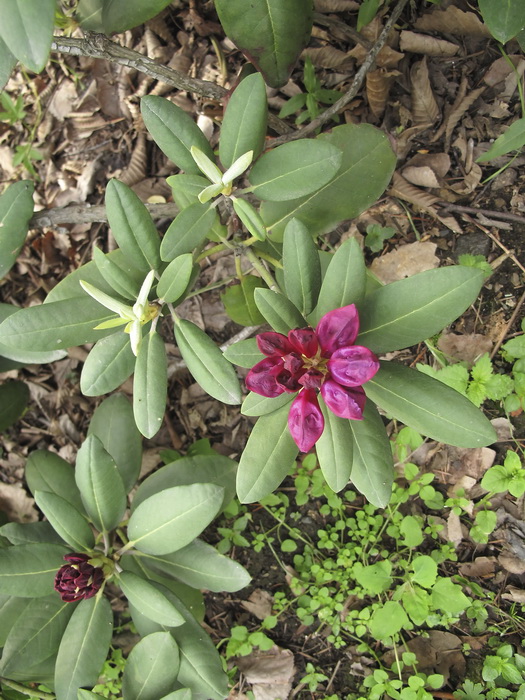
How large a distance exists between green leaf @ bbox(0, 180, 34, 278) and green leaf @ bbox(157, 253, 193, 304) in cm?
78

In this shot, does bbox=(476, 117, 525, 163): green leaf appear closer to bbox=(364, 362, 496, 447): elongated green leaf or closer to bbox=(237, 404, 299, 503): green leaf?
bbox=(364, 362, 496, 447): elongated green leaf

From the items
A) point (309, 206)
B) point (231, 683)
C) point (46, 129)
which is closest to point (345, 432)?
point (309, 206)

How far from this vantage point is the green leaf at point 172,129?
159 centimetres

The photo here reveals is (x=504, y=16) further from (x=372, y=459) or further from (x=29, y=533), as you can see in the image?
(x=29, y=533)

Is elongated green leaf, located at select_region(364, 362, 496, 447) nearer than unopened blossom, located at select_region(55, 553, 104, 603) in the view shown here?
Yes

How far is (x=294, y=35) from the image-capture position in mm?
1732

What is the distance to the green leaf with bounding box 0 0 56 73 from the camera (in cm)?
129

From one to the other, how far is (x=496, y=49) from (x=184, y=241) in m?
1.67

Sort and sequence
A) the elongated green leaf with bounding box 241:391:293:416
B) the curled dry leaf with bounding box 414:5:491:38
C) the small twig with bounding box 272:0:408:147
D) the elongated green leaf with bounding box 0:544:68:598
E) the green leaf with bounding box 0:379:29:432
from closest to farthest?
1. the elongated green leaf with bounding box 241:391:293:416
2. the elongated green leaf with bounding box 0:544:68:598
3. the small twig with bounding box 272:0:408:147
4. the curled dry leaf with bounding box 414:5:491:38
5. the green leaf with bounding box 0:379:29:432

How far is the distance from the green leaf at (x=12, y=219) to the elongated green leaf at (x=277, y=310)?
1141 mm

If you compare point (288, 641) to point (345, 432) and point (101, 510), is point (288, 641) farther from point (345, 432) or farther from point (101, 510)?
point (345, 432)

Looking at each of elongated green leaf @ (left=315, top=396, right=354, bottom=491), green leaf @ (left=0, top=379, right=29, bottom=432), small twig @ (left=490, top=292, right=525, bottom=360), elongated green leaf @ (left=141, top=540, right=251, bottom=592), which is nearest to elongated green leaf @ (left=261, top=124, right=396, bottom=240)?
elongated green leaf @ (left=315, top=396, right=354, bottom=491)

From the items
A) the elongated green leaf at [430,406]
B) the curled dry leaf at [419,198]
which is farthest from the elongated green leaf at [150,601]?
the curled dry leaf at [419,198]

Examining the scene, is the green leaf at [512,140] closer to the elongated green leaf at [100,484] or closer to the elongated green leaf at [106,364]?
the elongated green leaf at [106,364]
